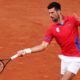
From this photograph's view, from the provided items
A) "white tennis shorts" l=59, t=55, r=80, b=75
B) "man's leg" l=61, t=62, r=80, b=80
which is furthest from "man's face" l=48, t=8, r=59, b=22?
"man's leg" l=61, t=62, r=80, b=80

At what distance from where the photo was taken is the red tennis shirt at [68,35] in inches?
364

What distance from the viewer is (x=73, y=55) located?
9367mm

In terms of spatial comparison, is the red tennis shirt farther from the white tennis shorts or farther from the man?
the white tennis shorts

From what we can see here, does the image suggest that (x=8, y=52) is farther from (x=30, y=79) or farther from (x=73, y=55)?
(x=73, y=55)

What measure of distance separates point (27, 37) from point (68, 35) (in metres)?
5.69

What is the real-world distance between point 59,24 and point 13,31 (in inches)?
246

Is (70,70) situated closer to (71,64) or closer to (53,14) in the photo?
(71,64)

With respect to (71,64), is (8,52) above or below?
below

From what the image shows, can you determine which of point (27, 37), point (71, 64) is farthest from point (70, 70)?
point (27, 37)

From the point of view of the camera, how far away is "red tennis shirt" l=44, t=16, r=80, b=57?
9.25 metres

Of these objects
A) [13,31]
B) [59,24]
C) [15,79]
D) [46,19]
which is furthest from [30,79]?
[46,19]

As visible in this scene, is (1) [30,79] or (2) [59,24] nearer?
(2) [59,24]

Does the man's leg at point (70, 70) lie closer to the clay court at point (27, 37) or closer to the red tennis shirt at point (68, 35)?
the red tennis shirt at point (68, 35)

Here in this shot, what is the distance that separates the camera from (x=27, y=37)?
583 inches
